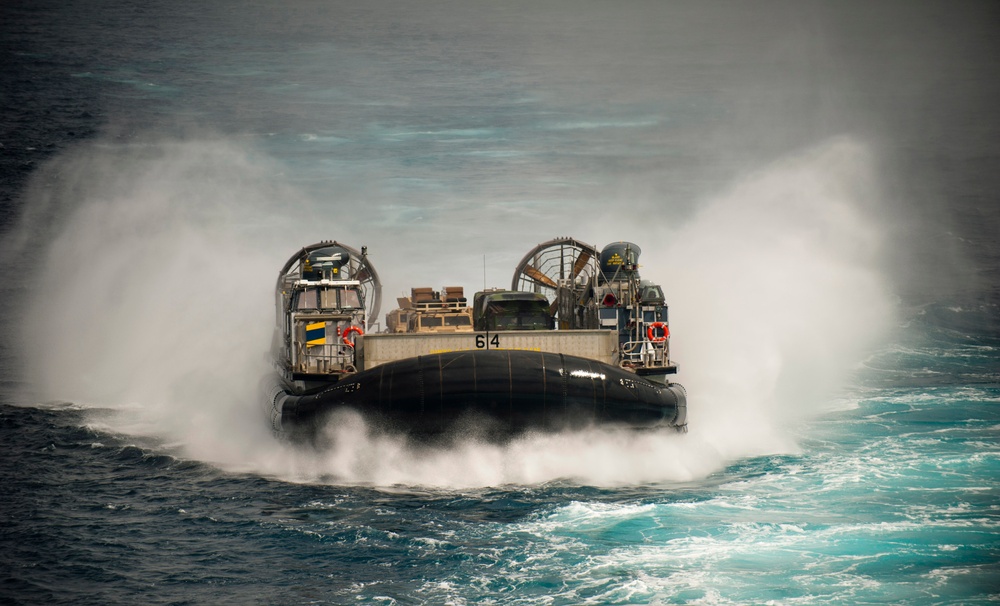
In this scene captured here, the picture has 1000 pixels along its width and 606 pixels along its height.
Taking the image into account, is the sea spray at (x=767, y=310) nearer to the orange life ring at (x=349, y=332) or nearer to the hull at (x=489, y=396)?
the hull at (x=489, y=396)

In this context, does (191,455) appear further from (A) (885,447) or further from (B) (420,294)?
(A) (885,447)

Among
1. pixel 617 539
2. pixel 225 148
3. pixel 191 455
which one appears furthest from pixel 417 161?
pixel 617 539

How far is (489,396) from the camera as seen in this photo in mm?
17922

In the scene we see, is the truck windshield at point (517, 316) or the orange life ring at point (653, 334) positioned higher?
the truck windshield at point (517, 316)

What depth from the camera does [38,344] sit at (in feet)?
129

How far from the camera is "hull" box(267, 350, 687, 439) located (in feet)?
58.9

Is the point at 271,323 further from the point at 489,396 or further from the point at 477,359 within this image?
the point at 489,396

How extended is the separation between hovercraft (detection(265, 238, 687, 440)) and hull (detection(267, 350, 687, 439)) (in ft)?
0.07

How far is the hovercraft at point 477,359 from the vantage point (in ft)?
59.2

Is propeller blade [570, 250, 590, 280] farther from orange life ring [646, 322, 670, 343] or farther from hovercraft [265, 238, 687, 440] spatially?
orange life ring [646, 322, 670, 343]

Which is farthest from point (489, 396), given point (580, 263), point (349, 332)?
point (580, 263)

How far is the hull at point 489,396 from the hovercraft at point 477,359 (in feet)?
0.07

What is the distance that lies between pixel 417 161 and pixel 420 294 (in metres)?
40.7

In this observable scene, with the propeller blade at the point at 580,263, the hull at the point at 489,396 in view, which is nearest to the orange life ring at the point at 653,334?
the hull at the point at 489,396
